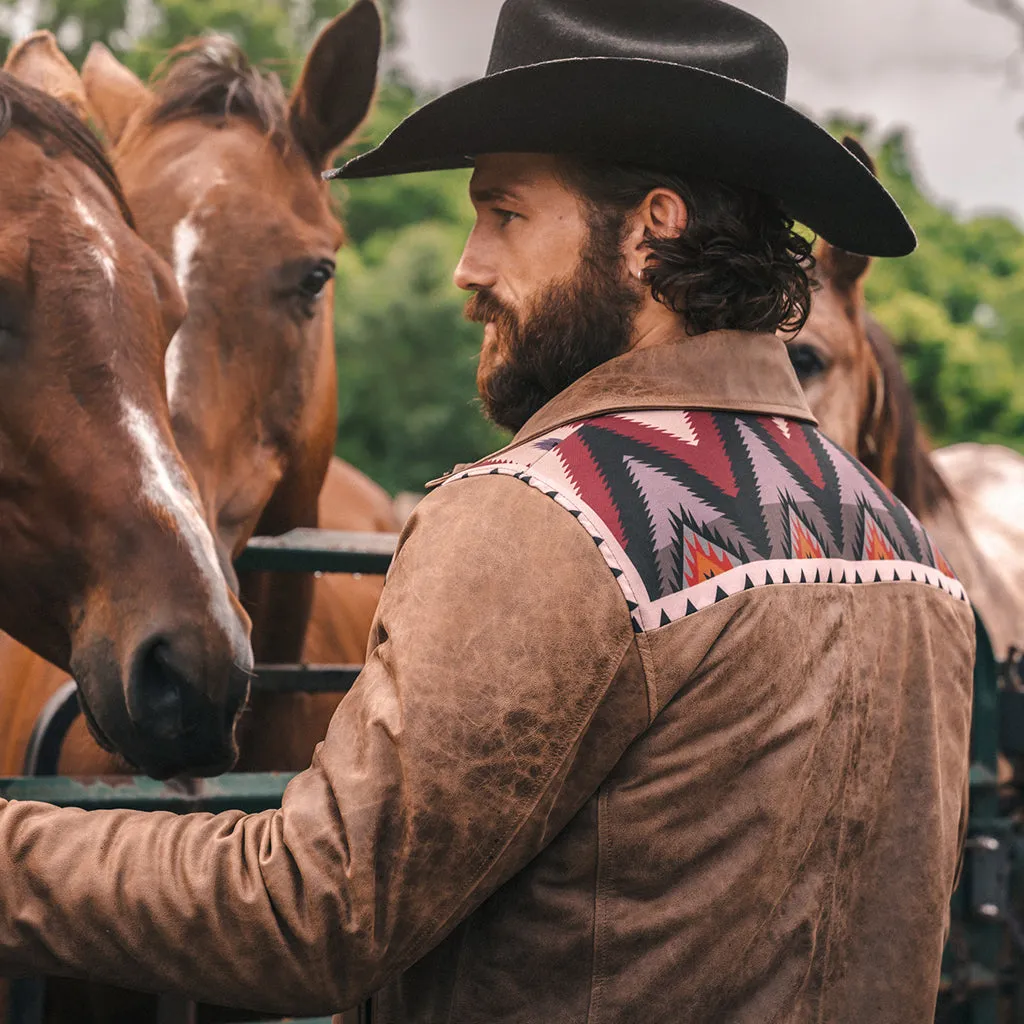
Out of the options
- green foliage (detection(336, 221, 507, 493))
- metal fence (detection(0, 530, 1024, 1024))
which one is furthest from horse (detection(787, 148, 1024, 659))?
green foliage (detection(336, 221, 507, 493))

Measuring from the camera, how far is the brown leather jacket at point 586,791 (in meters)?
1.25

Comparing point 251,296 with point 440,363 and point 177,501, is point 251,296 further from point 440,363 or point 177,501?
point 440,363

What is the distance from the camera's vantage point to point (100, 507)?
1.97m

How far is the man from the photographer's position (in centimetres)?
126

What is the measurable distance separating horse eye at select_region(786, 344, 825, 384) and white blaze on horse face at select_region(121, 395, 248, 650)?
255 cm

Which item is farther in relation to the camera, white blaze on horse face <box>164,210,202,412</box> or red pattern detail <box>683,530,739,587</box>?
white blaze on horse face <box>164,210,202,412</box>

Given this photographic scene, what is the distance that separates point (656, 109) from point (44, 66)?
228 centimetres

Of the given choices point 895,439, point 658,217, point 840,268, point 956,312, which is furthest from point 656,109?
point 956,312

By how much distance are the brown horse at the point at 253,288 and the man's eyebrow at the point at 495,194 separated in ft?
3.92

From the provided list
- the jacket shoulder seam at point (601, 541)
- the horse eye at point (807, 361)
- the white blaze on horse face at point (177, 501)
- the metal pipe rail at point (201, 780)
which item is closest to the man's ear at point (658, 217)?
the jacket shoulder seam at point (601, 541)

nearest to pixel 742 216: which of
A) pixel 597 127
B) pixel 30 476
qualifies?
pixel 597 127

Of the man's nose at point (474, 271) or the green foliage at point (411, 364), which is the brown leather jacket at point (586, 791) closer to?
the man's nose at point (474, 271)

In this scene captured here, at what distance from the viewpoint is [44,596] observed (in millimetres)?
2004

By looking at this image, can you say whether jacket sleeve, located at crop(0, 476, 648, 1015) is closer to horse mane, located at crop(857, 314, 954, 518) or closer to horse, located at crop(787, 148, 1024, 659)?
horse, located at crop(787, 148, 1024, 659)
